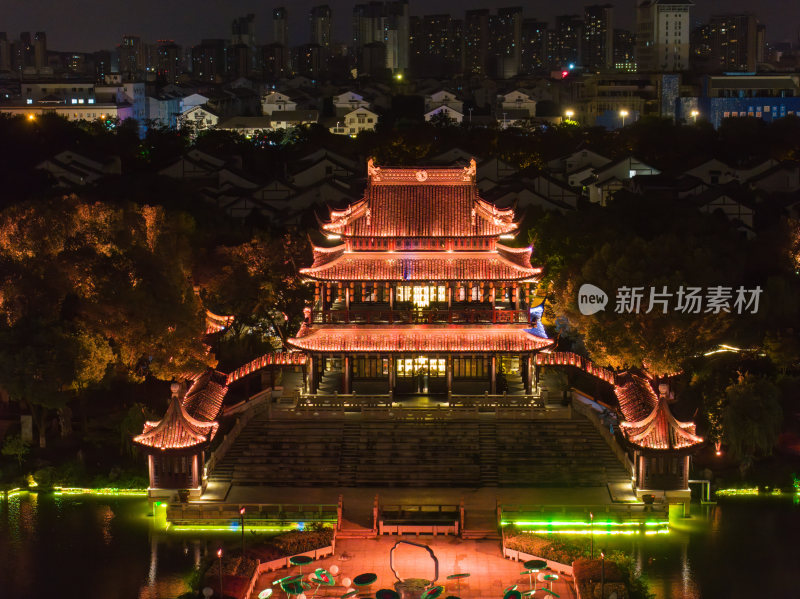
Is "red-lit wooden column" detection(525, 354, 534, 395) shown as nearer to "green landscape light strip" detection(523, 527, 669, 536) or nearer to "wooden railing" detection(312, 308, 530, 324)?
"wooden railing" detection(312, 308, 530, 324)

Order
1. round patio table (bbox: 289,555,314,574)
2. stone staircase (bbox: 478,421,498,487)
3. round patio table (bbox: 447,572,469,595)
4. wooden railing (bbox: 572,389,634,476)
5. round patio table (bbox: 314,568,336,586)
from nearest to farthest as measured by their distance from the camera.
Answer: round patio table (bbox: 314,568,336,586)
round patio table (bbox: 447,572,469,595)
round patio table (bbox: 289,555,314,574)
stone staircase (bbox: 478,421,498,487)
wooden railing (bbox: 572,389,634,476)

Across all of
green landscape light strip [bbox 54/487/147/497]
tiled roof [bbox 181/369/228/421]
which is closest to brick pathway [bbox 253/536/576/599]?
tiled roof [bbox 181/369/228/421]

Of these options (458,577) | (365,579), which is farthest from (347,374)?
(365,579)

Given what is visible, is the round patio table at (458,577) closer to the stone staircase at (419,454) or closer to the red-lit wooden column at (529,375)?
the stone staircase at (419,454)

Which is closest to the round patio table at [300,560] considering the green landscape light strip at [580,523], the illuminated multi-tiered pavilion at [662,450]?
the green landscape light strip at [580,523]

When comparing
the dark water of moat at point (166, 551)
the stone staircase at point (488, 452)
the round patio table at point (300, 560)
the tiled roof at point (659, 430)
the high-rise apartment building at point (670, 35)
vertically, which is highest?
the high-rise apartment building at point (670, 35)

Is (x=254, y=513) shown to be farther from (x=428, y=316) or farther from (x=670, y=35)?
(x=670, y=35)
